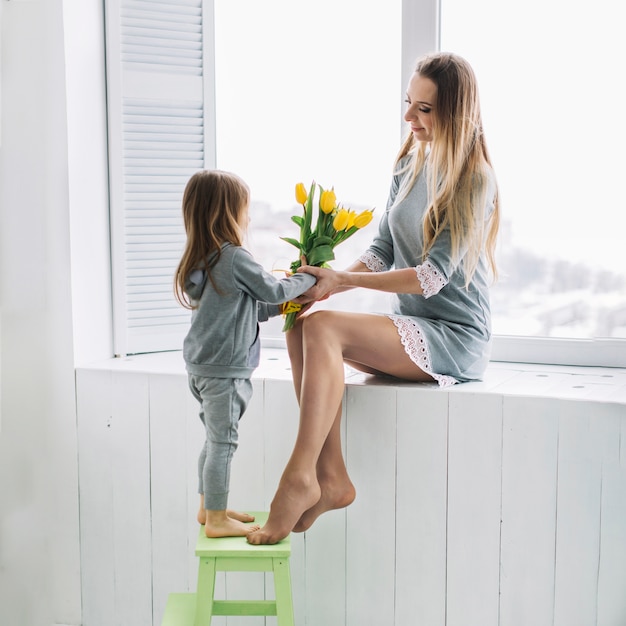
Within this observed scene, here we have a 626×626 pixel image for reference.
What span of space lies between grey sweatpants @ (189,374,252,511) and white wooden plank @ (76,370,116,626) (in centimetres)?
57

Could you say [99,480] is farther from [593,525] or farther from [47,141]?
[593,525]

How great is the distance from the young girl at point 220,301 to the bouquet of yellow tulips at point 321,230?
120mm

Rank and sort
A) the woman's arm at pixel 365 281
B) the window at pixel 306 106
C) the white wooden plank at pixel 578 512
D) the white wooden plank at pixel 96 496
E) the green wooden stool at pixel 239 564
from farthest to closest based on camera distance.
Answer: the window at pixel 306 106
the white wooden plank at pixel 96 496
the woman's arm at pixel 365 281
the white wooden plank at pixel 578 512
the green wooden stool at pixel 239 564

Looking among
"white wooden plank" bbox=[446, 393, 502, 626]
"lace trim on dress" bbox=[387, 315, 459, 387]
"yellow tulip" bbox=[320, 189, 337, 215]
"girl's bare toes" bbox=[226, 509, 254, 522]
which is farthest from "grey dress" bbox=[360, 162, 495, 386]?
"girl's bare toes" bbox=[226, 509, 254, 522]

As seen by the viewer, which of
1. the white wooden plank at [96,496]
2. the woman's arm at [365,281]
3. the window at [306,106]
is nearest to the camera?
the woman's arm at [365,281]

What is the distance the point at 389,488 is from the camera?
196 cm

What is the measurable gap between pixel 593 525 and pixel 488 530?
23 centimetres

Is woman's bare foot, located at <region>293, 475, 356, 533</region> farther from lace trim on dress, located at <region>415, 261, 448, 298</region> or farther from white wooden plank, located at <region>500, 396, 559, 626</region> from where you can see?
lace trim on dress, located at <region>415, 261, 448, 298</region>

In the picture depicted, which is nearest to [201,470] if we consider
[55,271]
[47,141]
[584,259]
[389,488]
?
[389,488]

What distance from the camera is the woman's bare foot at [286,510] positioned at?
5.56 feet

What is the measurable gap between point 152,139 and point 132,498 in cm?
102

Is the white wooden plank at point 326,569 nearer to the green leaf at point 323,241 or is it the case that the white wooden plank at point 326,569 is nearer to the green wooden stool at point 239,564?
the green wooden stool at point 239,564

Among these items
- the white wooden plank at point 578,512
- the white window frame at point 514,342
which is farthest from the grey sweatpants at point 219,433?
the white window frame at point 514,342

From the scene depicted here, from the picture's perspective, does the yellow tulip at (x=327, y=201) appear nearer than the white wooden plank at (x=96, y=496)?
Yes
